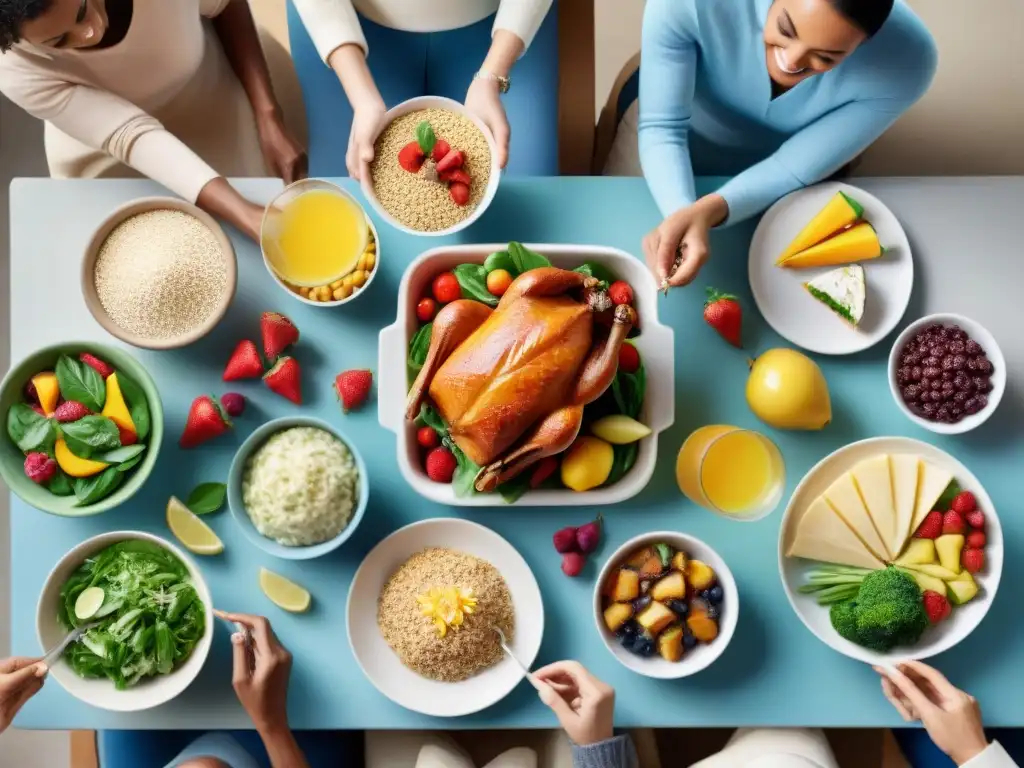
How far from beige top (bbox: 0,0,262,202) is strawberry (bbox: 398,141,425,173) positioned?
0.32 metres

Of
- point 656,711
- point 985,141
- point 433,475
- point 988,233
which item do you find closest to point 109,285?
point 433,475

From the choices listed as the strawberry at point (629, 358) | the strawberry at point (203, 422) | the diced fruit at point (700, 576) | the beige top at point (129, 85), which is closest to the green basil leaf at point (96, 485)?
the strawberry at point (203, 422)

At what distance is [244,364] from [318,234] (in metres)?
0.24

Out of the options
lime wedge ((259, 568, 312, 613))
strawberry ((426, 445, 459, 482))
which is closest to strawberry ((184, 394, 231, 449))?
lime wedge ((259, 568, 312, 613))

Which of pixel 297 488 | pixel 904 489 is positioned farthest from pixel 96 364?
pixel 904 489

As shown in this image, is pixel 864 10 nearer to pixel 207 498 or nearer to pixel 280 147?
pixel 280 147

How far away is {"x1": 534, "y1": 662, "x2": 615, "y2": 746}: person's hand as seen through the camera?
1234 millimetres

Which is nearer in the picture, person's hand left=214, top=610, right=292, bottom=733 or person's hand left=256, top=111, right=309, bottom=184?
person's hand left=214, top=610, right=292, bottom=733

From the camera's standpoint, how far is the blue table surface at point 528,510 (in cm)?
131

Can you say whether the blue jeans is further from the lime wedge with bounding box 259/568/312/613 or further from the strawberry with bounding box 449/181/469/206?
the lime wedge with bounding box 259/568/312/613

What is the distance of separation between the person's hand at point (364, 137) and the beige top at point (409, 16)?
0.17 metres

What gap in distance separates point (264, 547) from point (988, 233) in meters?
1.25

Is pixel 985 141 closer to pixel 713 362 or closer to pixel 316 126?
pixel 713 362

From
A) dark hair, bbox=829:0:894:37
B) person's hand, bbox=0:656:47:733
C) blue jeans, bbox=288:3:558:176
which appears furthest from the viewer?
blue jeans, bbox=288:3:558:176
